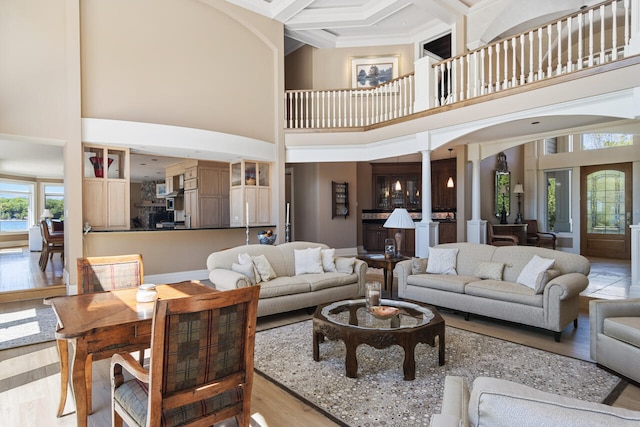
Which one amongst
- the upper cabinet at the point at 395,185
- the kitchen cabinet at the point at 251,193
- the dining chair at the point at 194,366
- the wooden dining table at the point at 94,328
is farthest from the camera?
the upper cabinet at the point at 395,185

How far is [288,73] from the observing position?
1006 centimetres

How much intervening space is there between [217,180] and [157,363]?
26.0 ft

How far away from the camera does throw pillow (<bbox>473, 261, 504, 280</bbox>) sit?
4.42m

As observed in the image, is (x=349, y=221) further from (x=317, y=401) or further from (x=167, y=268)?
(x=317, y=401)

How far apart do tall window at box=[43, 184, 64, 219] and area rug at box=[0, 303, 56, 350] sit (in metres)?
10.2

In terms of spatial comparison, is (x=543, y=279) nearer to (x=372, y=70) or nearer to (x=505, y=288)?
(x=505, y=288)

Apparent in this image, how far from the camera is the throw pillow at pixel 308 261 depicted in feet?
16.2

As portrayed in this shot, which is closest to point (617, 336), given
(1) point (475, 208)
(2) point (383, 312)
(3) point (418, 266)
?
(2) point (383, 312)

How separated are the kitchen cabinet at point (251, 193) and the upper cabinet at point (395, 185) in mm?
4066

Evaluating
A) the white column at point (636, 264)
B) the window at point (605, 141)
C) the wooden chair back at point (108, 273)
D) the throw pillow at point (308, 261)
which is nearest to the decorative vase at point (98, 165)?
the throw pillow at point (308, 261)

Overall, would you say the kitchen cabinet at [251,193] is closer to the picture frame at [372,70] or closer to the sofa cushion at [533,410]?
the picture frame at [372,70]

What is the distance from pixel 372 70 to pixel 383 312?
7442 millimetres

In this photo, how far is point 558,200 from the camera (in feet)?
33.3

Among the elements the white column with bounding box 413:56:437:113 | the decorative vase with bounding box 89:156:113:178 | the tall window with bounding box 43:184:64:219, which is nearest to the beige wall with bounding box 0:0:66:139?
the decorative vase with bounding box 89:156:113:178
